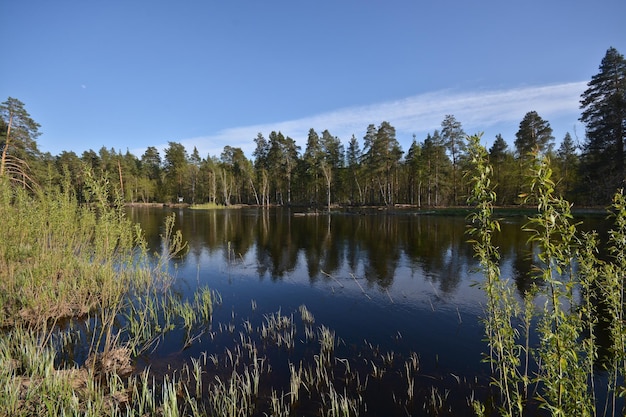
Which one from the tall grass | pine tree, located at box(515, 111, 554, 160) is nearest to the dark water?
the tall grass

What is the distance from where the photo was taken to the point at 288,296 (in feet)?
55.7

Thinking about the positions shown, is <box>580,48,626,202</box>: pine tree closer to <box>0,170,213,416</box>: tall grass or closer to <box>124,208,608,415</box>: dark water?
<box>124,208,608,415</box>: dark water

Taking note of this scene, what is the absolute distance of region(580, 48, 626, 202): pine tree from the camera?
138ft

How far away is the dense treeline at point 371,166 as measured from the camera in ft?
144

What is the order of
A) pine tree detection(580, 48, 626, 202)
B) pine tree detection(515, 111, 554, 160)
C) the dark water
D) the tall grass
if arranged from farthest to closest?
pine tree detection(515, 111, 554, 160)
pine tree detection(580, 48, 626, 202)
the dark water
the tall grass

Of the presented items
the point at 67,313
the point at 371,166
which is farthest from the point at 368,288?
the point at 371,166

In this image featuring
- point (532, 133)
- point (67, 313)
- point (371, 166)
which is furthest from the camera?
point (371, 166)

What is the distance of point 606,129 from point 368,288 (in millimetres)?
48305

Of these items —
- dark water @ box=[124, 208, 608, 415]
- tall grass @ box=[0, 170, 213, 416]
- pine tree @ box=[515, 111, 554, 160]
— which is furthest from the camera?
pine tree @ box=[515, 111, 554, 160]

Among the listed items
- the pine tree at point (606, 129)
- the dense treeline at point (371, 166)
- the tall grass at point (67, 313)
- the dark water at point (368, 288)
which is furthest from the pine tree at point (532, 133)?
the tall grass at point (67, 313)

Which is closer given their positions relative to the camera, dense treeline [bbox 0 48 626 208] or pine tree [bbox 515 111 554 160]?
dense treeline [bbox 0 48 626 208]

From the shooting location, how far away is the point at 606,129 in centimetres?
4312

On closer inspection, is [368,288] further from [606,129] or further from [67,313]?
[606,129]

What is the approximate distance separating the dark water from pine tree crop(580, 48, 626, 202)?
19289mm
